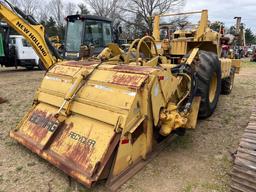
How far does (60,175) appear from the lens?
309 cm

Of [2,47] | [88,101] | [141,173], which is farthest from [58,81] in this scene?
[2,47]

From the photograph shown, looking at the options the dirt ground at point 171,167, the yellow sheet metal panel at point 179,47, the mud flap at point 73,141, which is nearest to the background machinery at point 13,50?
the dirt ground at point 171,167

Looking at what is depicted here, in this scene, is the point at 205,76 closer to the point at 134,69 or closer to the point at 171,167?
the point at 134,69

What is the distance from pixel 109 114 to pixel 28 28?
2914 mm

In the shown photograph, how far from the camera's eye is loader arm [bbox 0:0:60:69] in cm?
478

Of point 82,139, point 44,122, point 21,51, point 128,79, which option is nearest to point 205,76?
point 128,79

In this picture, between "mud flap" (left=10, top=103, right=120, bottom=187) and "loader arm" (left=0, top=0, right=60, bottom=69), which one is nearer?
"mud flap" (left=10, top=103, right=120, bottom=187)

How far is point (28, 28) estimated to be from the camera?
4992 millimetres

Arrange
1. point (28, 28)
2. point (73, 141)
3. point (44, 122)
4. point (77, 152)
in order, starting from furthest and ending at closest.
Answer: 1. point (28, 28)
2. point (44, 122)
3. point (73, 141)
4. point (77, 152)

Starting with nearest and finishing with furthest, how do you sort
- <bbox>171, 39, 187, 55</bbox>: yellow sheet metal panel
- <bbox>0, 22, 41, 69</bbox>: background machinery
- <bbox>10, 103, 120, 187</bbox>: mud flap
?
1. <bbox>10, 103, 120, 187</bbox>: mud flap
2. <bbox>171, 39, 187, 55</bbox>: yellow sheet metal panel
3. <bbox>0, 22, 41, 69</bbox>: background machinery

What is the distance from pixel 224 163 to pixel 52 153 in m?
2.08

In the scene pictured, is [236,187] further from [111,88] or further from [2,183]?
[2,183]

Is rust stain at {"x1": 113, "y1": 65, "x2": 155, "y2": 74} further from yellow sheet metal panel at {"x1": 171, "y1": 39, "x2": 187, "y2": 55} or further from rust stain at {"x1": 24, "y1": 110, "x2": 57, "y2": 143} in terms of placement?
yellow sheet metal panel at {"x1": 171, "y1": 39, "x2": 187, "y2": 55}

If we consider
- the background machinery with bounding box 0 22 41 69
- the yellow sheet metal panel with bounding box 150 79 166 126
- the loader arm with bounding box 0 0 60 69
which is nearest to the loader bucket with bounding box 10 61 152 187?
the yellow sheet metal panel with bounding box 150 79 166 126
